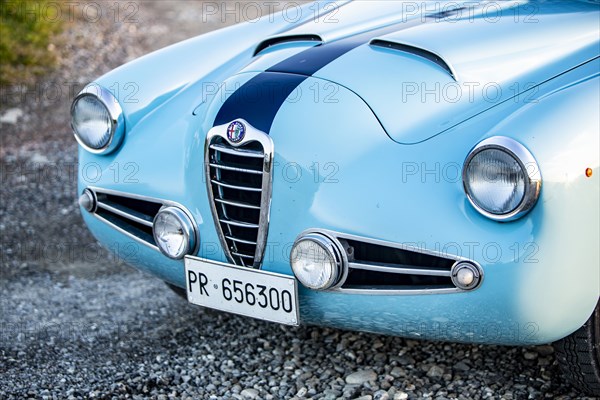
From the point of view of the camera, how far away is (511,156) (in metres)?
2.65

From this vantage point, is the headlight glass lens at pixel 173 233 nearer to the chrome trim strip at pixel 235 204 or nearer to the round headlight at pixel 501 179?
the chrome trim strip at pixel 235 204

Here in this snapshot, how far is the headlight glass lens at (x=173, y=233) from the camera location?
10.4ft

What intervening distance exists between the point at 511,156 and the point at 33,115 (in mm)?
4655

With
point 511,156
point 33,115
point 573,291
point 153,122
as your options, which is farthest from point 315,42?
point 33,115

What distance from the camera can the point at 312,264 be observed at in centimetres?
292

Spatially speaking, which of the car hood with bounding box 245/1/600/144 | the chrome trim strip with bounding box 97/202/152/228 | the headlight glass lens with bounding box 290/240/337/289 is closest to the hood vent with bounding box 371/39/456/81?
the car hood with bounding box 245/1/600/144

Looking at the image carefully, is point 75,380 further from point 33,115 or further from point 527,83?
point 33,115

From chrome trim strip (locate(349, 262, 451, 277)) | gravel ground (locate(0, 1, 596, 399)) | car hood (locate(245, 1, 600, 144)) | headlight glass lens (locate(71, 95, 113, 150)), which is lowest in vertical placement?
gravel ground (locate(0, 1, 596, 399))

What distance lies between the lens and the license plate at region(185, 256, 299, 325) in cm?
301

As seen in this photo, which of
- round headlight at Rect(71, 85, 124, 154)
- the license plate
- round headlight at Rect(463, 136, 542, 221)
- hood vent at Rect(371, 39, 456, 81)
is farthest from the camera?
round headlight at Rect(71, 85, 124, 154)

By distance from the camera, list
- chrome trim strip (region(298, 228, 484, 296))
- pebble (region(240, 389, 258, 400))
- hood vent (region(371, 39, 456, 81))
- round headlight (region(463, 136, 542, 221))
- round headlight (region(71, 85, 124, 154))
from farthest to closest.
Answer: round headlight (region(71, 85, 124, 154)) < pebble (region(240, 389, 258, 400)) < hood vent (region(371, 39, 456, 81)) < chrome trim strip (region(298, 228, 484, 296)) < round headlight (region(463, 136, 542, 221))

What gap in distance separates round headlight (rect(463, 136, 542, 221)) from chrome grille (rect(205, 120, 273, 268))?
66 centimetres

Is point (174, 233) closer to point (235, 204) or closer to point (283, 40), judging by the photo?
point (235, 204)

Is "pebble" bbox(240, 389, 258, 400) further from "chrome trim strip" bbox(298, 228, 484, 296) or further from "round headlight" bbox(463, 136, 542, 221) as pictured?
"round headlight" bbox(463, 136, 542, 221)
